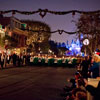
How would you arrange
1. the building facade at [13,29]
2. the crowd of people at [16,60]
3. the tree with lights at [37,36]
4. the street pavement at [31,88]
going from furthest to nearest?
1. the tree with lights at [37,36]
2. the building facade at [13,29]
3. the crowd of people at [16,60]
4. the street pavement at [31,88]

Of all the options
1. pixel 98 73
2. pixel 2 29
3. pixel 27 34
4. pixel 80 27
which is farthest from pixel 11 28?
pixel 98 73

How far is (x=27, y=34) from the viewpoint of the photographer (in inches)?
2144

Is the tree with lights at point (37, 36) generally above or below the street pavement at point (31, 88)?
above

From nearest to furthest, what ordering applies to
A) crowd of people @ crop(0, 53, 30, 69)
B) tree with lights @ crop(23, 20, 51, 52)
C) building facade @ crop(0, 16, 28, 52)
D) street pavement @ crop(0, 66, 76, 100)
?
street pavement @ crop(0, 66, 76, 100), crowd of people @ crop(0, 53, 30, 69), building facade @ crop(0, 16, 28, 52), tree with lights @ crop(23, 20, 51, 52)

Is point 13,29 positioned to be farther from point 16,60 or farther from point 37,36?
point 16,60

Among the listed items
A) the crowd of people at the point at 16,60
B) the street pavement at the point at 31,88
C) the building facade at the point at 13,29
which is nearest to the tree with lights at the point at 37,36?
the building facade at the point at 13,29

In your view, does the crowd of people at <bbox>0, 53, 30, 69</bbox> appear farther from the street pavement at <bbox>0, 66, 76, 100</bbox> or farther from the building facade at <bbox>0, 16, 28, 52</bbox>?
the street pavement at <bbox>0, 66, 76, 100</bbox>

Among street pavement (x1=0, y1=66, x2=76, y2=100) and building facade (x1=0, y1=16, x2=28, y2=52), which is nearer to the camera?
street pavement (x1=0, y1=66, x2=76, y2=100)

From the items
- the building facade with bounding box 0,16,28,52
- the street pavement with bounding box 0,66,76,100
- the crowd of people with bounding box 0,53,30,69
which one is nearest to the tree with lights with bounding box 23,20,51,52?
the building facade with bounding box 0,16,28,52

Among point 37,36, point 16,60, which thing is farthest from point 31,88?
point 37,36

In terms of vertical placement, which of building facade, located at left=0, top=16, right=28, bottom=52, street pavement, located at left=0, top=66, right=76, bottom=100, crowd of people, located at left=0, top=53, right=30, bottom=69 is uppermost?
building facade, located at left=0, top=16, right=28, bottom=52

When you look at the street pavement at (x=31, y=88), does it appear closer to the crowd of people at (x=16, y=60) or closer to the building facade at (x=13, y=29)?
the crowd of people at (x=16, y=60)

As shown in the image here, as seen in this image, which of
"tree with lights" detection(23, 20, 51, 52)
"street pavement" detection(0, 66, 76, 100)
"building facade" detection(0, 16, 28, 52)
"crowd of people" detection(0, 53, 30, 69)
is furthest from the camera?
"tree with lights" detection(23, 20, 51, 52)

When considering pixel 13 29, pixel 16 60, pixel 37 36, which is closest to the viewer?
pixel 16 60
